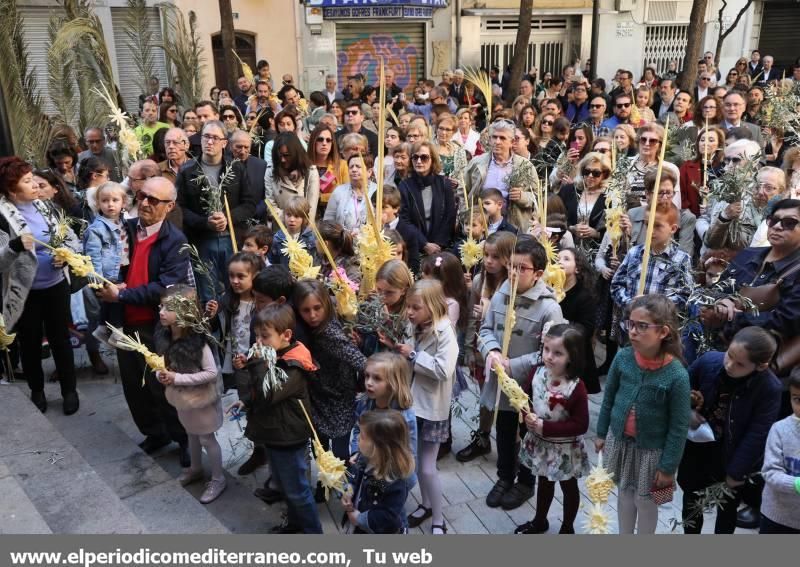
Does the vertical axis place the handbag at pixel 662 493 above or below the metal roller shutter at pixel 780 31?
below

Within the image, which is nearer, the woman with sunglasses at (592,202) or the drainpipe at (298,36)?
the woman with sunglasses at (592,202)

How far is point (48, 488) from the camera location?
3744 mm

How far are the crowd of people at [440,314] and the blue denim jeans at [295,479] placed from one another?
13 mm

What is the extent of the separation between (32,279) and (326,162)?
2.85 m

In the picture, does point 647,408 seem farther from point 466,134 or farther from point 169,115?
point 169,115

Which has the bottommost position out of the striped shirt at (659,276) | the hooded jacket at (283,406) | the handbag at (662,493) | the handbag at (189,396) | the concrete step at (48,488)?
the concrete step at (48,488)

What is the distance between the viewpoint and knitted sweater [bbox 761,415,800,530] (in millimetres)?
2811

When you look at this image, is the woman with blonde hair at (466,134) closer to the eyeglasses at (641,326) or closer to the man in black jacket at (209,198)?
the man in black jacket at (209,198)

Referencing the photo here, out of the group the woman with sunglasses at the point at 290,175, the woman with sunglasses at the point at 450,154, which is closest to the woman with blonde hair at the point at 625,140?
the woman with sunglasses at the point at 450,154

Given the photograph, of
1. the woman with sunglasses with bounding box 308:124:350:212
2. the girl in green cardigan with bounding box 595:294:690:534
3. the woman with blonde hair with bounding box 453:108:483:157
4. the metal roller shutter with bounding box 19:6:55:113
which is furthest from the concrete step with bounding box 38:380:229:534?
the metal roller shutter with bounding box 19:6:55:113

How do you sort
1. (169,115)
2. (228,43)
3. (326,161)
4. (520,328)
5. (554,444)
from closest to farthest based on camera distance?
(554,444)
(520,328)
(326,161)
(169,115)
(228,43)

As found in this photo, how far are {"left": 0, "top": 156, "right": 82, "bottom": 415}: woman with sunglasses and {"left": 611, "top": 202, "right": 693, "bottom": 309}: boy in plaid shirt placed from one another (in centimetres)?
363

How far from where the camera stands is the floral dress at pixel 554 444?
348 centimetres

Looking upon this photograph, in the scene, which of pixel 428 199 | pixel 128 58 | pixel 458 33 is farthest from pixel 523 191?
pixel 458 33
